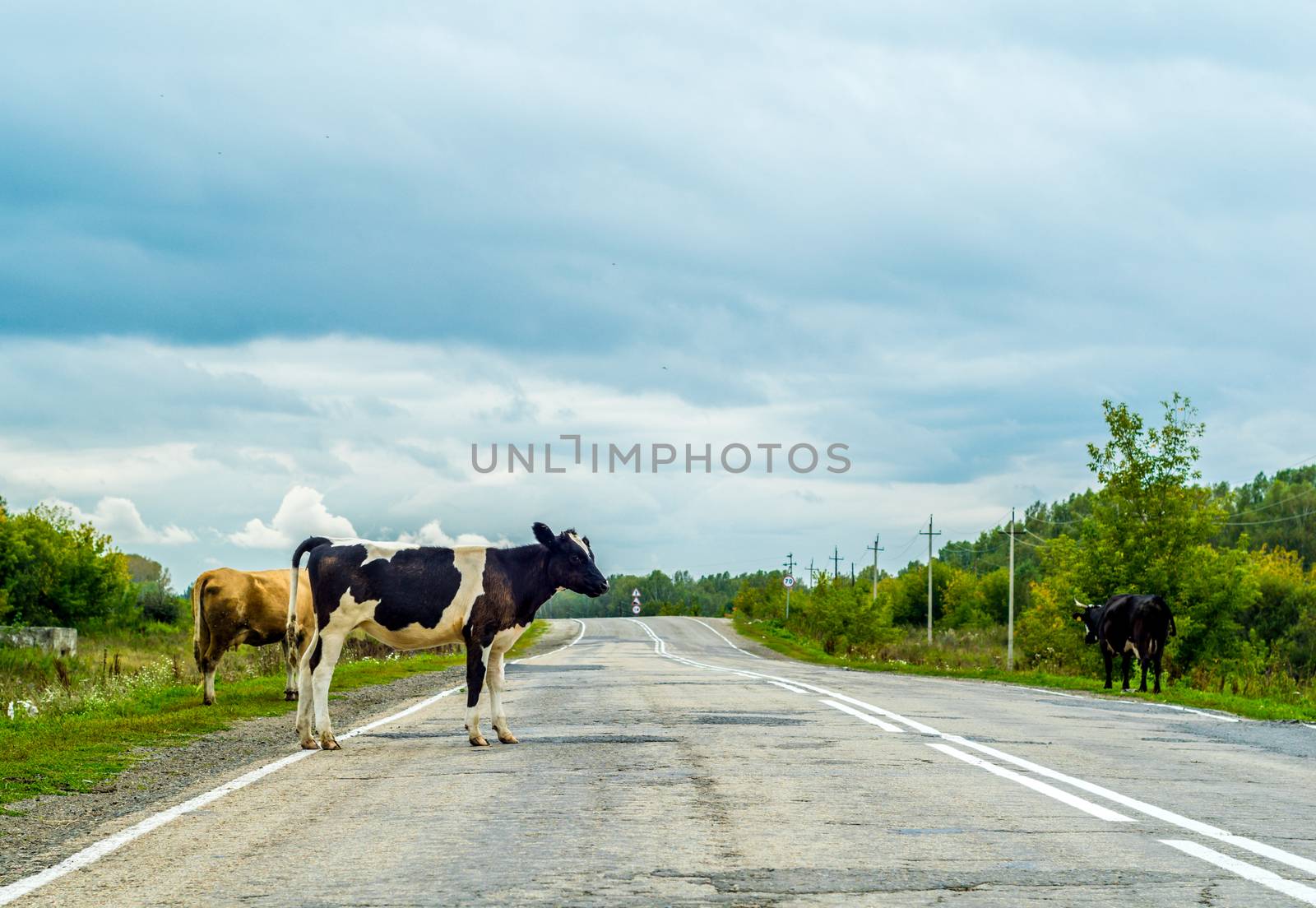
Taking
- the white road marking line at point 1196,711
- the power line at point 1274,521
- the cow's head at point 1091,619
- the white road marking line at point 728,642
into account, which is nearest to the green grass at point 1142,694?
the white road marking line at point 1196,711

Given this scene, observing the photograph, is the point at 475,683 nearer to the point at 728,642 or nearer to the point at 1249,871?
the point at 1249,871

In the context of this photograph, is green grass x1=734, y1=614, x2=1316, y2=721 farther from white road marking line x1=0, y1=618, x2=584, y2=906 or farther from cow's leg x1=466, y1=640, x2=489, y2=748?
white road marking line x1=0, y1=618, x2=584, y2=906

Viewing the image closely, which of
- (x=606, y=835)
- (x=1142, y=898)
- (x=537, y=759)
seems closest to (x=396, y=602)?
(x=537, y=759)

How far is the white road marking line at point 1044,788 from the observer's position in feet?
25.1

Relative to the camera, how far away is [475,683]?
12.0m

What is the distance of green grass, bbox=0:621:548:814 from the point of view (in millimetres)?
10125

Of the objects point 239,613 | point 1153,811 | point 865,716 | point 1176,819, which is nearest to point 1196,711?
point 865,716

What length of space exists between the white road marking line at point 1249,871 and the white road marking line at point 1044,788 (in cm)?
82

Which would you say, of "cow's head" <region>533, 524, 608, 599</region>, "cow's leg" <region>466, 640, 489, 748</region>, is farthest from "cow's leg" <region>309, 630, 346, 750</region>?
"cow's head" <region>533, 524, 608, 599</region>

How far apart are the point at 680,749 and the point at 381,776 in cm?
268

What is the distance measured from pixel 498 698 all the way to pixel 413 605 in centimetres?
120

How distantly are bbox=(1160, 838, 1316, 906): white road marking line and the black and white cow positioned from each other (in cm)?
670

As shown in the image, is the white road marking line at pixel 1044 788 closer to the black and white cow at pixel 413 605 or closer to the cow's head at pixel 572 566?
the cow's head at pixel 572 566

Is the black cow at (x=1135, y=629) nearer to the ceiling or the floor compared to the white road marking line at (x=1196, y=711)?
nearer to the ceiling
